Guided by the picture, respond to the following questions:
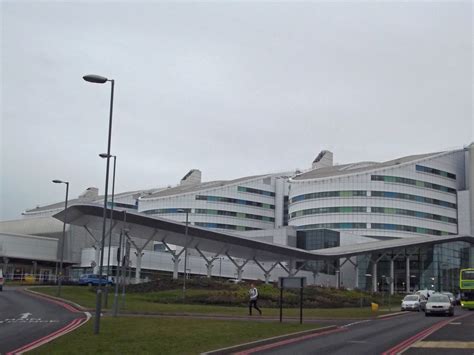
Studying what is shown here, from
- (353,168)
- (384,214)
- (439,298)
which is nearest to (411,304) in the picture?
(439,298)

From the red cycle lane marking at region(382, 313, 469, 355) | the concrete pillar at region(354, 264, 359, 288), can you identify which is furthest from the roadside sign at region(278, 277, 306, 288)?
the concrete pillar at region(354, 264, 359, 288)

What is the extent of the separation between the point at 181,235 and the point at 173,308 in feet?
111

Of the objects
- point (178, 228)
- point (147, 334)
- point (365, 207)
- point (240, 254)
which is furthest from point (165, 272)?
point (147, 334)

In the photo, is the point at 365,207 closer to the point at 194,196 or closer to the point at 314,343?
the point at 194,196

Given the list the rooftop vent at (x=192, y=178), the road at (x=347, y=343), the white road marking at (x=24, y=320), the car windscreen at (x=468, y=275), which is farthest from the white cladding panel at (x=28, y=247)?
the road at (x=347, y=343)

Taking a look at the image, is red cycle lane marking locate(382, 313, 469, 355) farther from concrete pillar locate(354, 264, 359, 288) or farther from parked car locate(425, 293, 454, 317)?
concrete pillar locate(354, 264, 359, 288)

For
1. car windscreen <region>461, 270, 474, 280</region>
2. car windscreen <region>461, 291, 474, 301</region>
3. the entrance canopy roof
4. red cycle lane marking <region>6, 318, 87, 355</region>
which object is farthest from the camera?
the entrance canopy roof

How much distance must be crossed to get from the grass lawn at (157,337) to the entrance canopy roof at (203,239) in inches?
1314

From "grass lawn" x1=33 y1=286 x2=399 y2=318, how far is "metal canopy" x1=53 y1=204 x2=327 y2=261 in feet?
29.4

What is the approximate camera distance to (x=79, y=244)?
113562 mm

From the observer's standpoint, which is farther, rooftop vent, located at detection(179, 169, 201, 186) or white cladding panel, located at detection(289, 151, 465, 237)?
rooftop vent, located at detection(179, 169, 201, 186)

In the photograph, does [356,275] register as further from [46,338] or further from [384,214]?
[46,338]

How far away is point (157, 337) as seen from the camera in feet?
70.4

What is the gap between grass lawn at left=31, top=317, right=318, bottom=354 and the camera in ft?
59.9
